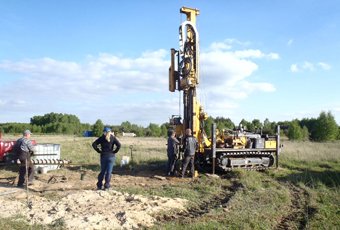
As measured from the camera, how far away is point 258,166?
17.6m

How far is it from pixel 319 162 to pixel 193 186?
38.5ft

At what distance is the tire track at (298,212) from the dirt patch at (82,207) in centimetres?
249

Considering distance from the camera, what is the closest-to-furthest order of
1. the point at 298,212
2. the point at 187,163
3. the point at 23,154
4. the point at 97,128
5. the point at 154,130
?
the point at 298,212 < the point at 23,154 < the point at 187,163 < the point at 97,128 < the point at 154,130

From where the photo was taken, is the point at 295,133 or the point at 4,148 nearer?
the point at 4,148

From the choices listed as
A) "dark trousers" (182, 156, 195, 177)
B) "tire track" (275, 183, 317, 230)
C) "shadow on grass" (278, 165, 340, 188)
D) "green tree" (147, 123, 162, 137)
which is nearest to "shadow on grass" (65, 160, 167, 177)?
"dark trousers" (182, 156, 195, 177)

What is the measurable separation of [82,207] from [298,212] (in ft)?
17.5

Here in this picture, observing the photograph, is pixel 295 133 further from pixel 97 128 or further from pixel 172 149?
pixel 172 149

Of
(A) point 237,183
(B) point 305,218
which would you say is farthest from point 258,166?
(B) point 305,218

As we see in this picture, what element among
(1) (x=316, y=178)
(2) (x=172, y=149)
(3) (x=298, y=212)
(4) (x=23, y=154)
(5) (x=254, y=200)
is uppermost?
(2) (x=172, y=149)

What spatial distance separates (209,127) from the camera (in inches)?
1448

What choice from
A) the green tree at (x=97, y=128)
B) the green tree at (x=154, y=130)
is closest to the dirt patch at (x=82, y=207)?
the green tree at (x=97, y=128)

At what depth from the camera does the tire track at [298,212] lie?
8.87 metres

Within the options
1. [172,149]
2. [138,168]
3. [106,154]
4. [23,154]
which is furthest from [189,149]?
[23,154]

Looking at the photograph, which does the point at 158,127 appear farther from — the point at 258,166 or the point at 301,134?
the point at 258,166
